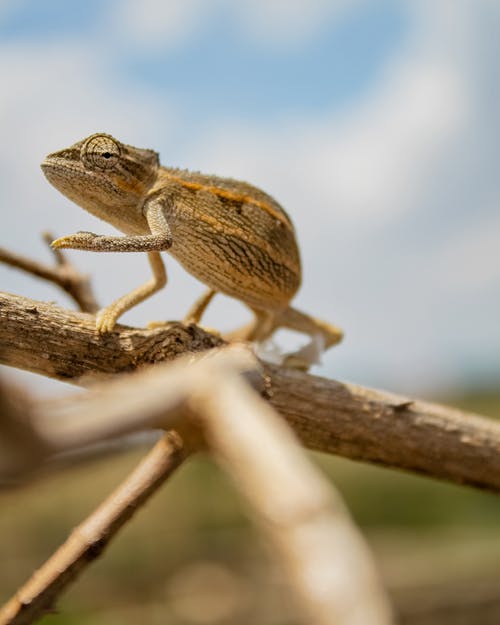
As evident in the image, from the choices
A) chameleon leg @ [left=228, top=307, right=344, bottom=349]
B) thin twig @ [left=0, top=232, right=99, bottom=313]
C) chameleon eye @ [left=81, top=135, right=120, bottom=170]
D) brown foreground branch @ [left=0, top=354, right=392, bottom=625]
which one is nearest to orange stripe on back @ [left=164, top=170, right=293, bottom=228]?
chameleon eye @ [left=81, top=135, right=120, bottom=170]

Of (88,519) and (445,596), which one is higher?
(445,596)

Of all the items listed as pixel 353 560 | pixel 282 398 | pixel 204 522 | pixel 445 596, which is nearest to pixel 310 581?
pixel 353 560

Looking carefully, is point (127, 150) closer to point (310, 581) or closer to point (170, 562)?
point (310, 581)

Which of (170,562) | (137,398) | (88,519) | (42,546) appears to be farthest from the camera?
(170,562)

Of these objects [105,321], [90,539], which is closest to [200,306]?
[105,321]

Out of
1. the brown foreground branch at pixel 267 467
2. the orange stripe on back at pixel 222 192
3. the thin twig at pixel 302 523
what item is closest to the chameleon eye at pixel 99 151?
the orange stripe on back at pixel 222 192

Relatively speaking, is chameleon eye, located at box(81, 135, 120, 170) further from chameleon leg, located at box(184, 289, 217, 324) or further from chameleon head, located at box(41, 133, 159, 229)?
chameleon leg, located at box(184, 289, 217, 324)

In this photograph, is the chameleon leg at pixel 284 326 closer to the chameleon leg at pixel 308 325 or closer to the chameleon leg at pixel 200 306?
the chameleon leg at pixel 308 325
